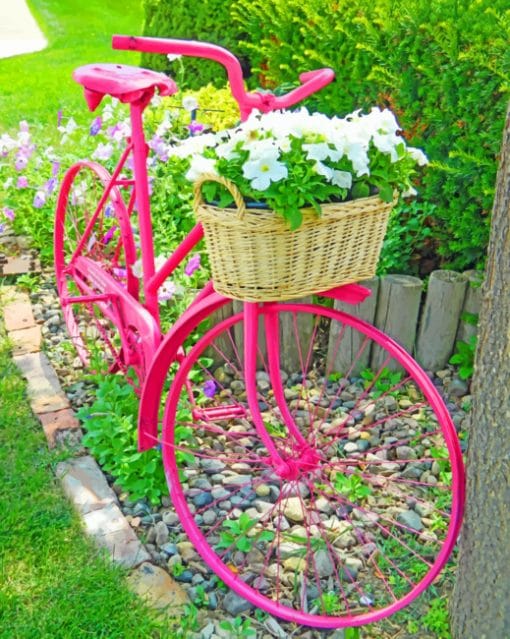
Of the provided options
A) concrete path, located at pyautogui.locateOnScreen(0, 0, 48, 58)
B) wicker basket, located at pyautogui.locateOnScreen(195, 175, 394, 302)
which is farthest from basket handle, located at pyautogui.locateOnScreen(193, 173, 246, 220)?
concrete path, located at pyautogui.locateOnScreen(0, 0, 48, 58)

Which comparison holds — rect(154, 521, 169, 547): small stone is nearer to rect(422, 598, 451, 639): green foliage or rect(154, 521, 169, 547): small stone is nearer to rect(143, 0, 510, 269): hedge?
rect(422, 598, 451, 639): green foliage

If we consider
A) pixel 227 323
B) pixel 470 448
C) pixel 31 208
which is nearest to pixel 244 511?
pixel 227 323

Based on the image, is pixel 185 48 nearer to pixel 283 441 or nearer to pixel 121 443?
pixel 283 441

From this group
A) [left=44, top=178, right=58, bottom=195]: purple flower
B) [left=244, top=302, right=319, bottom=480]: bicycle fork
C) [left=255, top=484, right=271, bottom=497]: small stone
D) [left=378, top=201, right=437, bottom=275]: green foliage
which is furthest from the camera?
[left=44, top=178, right=58, bottom=195]: purple flower

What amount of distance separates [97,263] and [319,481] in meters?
1.30

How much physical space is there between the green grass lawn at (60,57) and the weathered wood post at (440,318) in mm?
3254

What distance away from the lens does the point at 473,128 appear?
3.19m

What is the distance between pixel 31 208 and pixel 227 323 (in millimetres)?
2754

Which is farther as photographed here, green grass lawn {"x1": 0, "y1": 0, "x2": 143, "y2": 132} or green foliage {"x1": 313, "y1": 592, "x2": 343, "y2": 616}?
green grass lawn {"x1": 0, "y1": 0, "x2": 143, "y2": 132}

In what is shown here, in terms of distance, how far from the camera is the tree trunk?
1835 mm

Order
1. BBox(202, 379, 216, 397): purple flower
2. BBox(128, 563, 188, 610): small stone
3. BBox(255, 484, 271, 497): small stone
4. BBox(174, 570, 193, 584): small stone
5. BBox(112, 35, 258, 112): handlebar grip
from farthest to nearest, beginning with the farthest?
BBox(202, 379, 216, 397): purple flower → BBox(255, 484, 271, 497): small stone → BBox(174, 570, 193, 584): small stone → BBox(128, 563, 188, 610): small stone → BBox(112, 35, 258, 112): handlebar grip

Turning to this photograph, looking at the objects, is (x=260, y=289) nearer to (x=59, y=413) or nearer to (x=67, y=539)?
(x=67, y=539)

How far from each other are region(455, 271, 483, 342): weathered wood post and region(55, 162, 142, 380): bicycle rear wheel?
1360 mm

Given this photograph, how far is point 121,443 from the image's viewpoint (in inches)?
115
